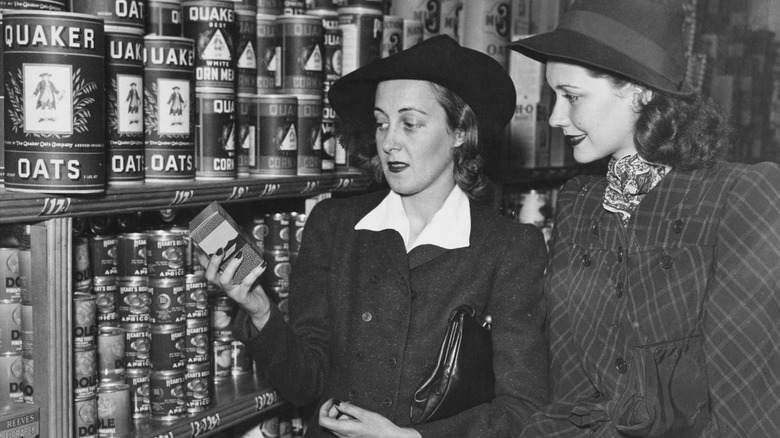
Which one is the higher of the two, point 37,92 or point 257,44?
point 257,44

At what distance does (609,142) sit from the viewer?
1.78 metres

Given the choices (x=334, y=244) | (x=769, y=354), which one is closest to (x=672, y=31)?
(x=769, y=354)

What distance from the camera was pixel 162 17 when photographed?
1.93m

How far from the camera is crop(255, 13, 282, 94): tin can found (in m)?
2.22

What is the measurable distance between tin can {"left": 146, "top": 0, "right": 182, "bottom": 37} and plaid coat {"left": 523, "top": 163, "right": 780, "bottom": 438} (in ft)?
3.37

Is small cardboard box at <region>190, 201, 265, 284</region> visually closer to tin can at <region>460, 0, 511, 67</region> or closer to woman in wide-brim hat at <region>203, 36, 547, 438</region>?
woman in wide-brim hat at <region>203, 36, 547, 438</region>

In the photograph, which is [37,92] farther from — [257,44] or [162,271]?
[257,44]

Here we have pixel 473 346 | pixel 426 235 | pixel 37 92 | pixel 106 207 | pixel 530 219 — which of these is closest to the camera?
pixel 37 92

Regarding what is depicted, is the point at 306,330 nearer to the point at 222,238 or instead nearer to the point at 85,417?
the point at 222,238

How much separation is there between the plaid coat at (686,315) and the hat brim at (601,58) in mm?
194

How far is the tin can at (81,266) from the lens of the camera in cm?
174

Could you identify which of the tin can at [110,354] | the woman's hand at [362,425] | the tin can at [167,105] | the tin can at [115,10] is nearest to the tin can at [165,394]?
the tin can at [110,354]

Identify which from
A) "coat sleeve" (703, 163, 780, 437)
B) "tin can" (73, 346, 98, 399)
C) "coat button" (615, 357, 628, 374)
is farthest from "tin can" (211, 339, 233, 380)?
"coat sleeve" (703, 163, 780, 437)

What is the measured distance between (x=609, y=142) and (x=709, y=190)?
0.70 feet
